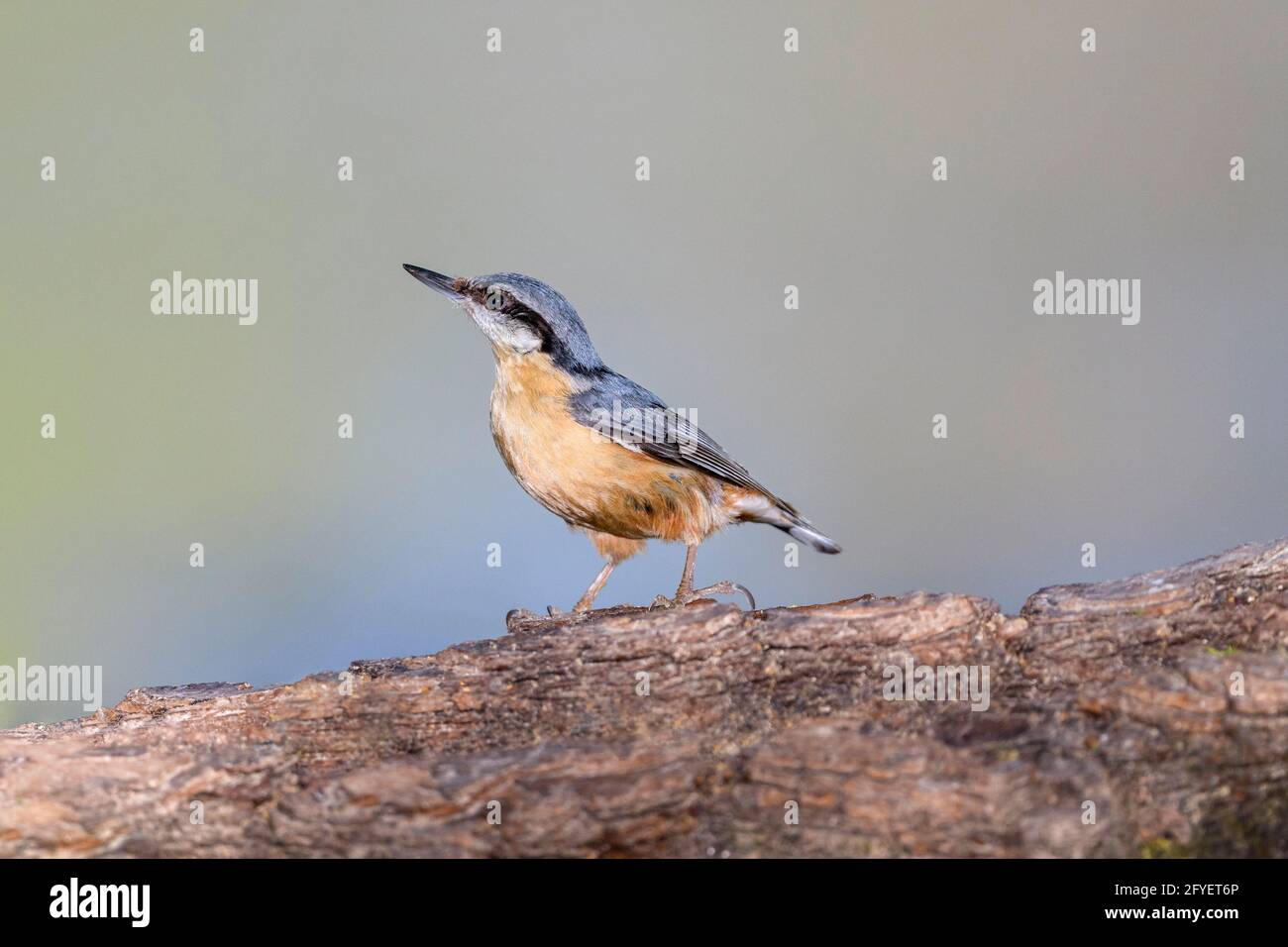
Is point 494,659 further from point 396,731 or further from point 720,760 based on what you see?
point 720,760

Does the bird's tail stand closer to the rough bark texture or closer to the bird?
the bird

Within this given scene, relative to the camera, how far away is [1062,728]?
10.1ft

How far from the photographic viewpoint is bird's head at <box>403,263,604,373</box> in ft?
17.6

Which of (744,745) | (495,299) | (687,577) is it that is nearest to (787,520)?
(687,577)

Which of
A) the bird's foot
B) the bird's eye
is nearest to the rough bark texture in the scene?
the bird's foot

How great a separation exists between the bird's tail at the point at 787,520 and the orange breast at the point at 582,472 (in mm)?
348

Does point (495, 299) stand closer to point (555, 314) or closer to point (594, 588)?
point (555, 314)

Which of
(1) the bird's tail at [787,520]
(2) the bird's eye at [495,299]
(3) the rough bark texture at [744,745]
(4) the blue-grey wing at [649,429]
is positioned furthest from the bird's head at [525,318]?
(3) the rough bark texture at [744,745]

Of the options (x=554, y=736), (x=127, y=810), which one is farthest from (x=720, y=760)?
(x=127, y=810)

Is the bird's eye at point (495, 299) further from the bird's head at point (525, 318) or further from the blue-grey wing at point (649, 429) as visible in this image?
the blue-grey wing at point (649, 429)

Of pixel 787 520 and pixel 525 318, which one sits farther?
pixel 787 520

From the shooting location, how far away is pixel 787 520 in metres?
5.88

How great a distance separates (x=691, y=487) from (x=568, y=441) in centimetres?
64

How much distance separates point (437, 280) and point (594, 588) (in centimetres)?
175
